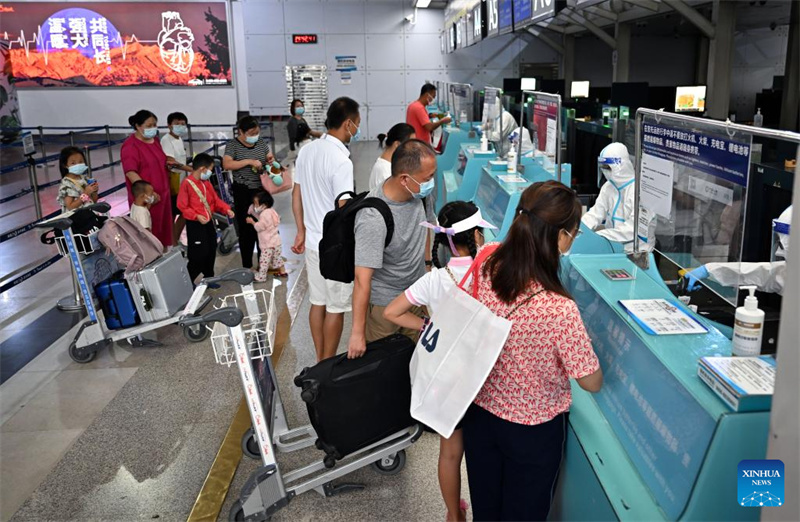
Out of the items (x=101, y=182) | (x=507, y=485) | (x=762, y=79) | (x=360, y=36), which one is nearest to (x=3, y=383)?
(x=507, y=485)

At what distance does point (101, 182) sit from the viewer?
12734 millimetres

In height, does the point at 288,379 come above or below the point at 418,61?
below

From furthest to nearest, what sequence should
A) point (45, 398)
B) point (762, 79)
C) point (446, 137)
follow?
point (762, 79) < point (446, 137) < point (45, 398)

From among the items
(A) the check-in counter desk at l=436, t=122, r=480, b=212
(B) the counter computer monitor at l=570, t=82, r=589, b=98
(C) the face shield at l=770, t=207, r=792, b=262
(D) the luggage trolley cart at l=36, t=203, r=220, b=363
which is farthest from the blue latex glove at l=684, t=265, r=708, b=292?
(B) the counter computer monitor at l=570, t=82, r=589, b=98

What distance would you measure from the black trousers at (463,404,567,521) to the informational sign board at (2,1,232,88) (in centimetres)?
1785

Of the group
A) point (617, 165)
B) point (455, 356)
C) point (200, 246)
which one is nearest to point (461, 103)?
point (200, 246)

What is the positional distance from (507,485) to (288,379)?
2.34m

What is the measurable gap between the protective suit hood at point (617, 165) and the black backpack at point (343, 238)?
2082 mm

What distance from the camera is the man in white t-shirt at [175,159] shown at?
22.7 ft

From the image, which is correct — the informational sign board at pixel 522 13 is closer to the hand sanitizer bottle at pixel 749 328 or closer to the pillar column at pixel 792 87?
the hand sanitizer bottle at pixel 749 328

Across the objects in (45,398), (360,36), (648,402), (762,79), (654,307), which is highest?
(360,36)

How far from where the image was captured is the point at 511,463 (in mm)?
2057

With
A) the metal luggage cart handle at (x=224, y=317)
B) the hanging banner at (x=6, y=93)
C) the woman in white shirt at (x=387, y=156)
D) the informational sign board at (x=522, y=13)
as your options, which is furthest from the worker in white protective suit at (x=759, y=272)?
the hanging banner at (x=6, y=93)

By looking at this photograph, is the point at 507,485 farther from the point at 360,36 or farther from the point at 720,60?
the point at 360,36
